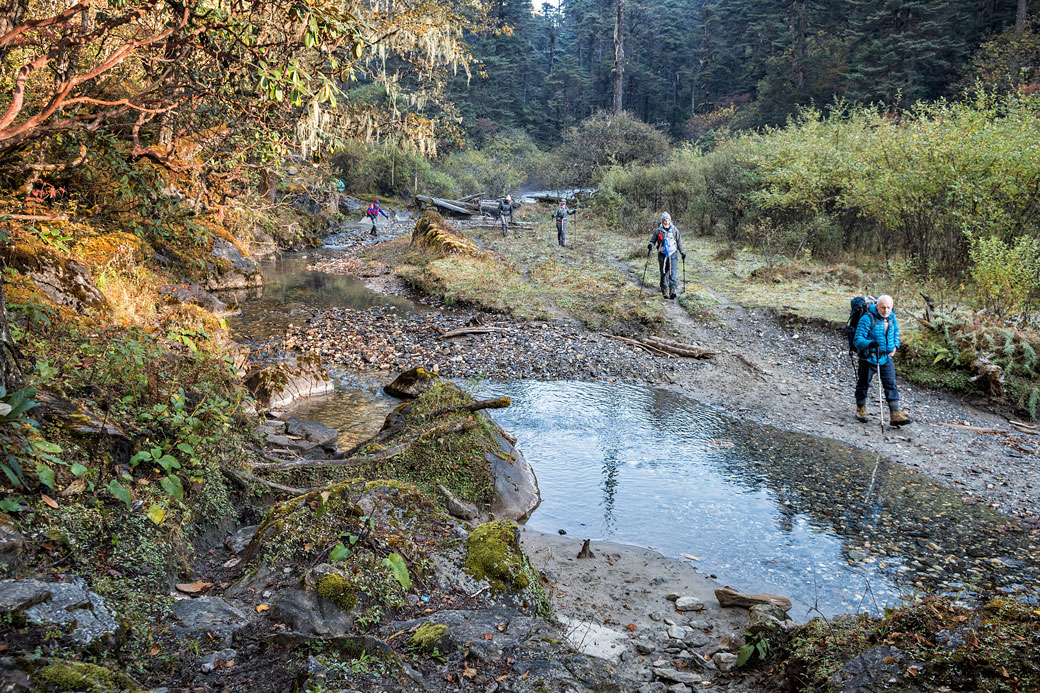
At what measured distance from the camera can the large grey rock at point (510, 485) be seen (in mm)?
6922

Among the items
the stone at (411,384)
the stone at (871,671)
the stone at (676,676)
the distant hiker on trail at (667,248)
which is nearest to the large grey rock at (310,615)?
the stone at (676,676)

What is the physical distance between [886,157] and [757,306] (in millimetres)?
5529

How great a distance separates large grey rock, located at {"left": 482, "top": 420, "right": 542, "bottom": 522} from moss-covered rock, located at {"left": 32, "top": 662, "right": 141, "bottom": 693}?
432 centimetres

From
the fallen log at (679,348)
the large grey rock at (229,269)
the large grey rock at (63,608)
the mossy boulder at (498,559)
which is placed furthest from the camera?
the large grey rock at (229,269)

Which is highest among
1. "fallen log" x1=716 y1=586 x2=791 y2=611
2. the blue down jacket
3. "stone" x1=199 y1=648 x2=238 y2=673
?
the blue down jacket

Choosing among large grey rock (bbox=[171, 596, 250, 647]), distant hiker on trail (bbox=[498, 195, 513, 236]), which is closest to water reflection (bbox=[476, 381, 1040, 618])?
large grey rock (bbox=[171, 596, 250, 647])

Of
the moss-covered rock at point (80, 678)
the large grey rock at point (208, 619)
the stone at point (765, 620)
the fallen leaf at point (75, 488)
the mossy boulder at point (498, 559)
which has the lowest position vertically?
the stone at point (765, 620)

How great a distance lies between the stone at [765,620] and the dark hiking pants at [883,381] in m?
6.51

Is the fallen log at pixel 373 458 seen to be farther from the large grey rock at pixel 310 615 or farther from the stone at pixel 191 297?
the stone at pixel 191 297

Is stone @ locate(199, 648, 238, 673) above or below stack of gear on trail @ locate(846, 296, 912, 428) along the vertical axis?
below

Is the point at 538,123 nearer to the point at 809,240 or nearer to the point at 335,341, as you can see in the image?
the point at 809,240

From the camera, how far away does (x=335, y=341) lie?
1384cm

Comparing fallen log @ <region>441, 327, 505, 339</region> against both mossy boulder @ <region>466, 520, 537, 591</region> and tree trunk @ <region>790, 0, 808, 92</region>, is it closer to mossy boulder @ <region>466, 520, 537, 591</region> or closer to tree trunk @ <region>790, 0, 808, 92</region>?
mossy boulder @ <region>466, 520, 537, 591</region>

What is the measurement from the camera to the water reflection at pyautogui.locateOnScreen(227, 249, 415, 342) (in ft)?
47.9
